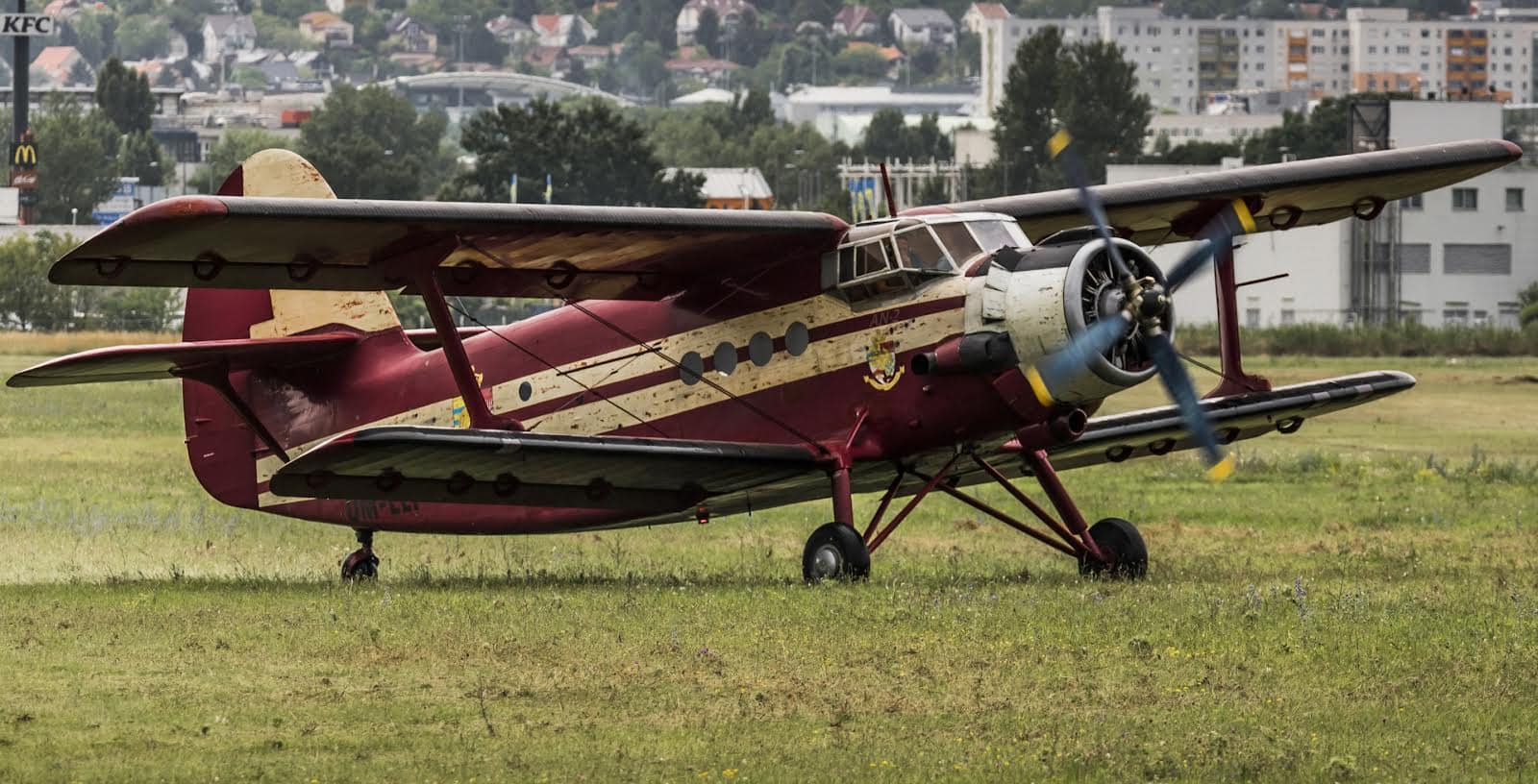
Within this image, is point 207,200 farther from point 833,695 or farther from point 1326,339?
point 1326,339

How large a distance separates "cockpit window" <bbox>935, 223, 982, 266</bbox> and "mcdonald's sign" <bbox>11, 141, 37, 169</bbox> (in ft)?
412

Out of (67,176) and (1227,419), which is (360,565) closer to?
(1227,419)

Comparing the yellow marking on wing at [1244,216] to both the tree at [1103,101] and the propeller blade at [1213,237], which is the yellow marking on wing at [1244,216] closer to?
the propeller blade at [1213,237]

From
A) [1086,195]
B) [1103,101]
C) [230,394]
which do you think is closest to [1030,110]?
[1103,101]

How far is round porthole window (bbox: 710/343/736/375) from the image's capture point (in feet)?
64.4

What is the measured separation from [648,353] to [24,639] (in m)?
6.22

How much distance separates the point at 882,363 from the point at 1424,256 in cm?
8909

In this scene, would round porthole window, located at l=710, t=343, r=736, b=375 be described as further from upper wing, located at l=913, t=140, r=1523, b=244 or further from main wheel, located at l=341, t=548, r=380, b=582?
main wheel, located at l=341, t=548, r=380, b=582

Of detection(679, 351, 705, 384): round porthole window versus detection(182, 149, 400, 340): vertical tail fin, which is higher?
detection(182, 149, 400, 340): vertical tail fin

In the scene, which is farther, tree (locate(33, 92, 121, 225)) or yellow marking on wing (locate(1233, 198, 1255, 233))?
tree (locate(33, 92, 121, 225))

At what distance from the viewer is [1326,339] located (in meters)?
76.9

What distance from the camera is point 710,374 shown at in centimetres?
1977

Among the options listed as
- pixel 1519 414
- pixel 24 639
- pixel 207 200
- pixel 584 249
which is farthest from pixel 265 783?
pixel 1519 414

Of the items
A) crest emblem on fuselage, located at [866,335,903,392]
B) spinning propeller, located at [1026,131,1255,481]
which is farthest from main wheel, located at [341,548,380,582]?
spinning propeller, located at [1026,131,1255,481]
